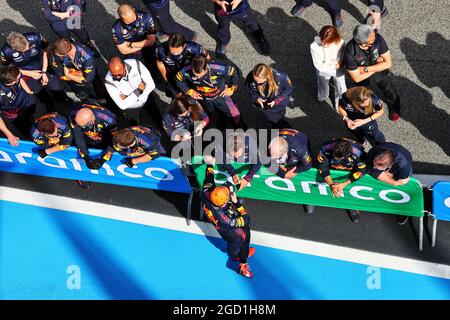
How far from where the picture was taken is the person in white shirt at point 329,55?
585 cm

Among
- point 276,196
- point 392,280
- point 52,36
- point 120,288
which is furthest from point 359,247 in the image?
point 52,36

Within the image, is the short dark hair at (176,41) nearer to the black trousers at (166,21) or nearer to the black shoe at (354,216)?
the black trousers at (166,21)

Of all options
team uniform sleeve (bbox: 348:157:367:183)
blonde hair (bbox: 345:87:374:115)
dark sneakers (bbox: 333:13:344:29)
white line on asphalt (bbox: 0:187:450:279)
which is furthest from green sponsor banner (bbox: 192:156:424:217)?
dark sneakers (bbox: 333:13:344:29)

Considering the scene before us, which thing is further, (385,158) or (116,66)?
(116,66)

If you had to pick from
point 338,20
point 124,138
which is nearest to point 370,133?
point 338,20

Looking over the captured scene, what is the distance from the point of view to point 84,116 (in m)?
6.03

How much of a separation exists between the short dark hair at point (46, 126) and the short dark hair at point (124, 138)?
77 centimetres

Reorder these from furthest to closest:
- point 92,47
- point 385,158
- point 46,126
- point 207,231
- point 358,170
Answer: point 92,47, point 207,231, point 46,126, point 358,170, point 385,158

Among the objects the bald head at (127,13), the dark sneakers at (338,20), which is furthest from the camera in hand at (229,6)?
the dark sneakers at (338,20)

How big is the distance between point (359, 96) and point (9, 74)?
404cm

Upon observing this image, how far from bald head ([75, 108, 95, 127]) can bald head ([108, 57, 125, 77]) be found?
532mm

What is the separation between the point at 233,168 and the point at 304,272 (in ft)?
5.26

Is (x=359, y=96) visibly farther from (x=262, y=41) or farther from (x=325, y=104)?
(x=262, y=41)

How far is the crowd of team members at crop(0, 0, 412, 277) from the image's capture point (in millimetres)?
5641
